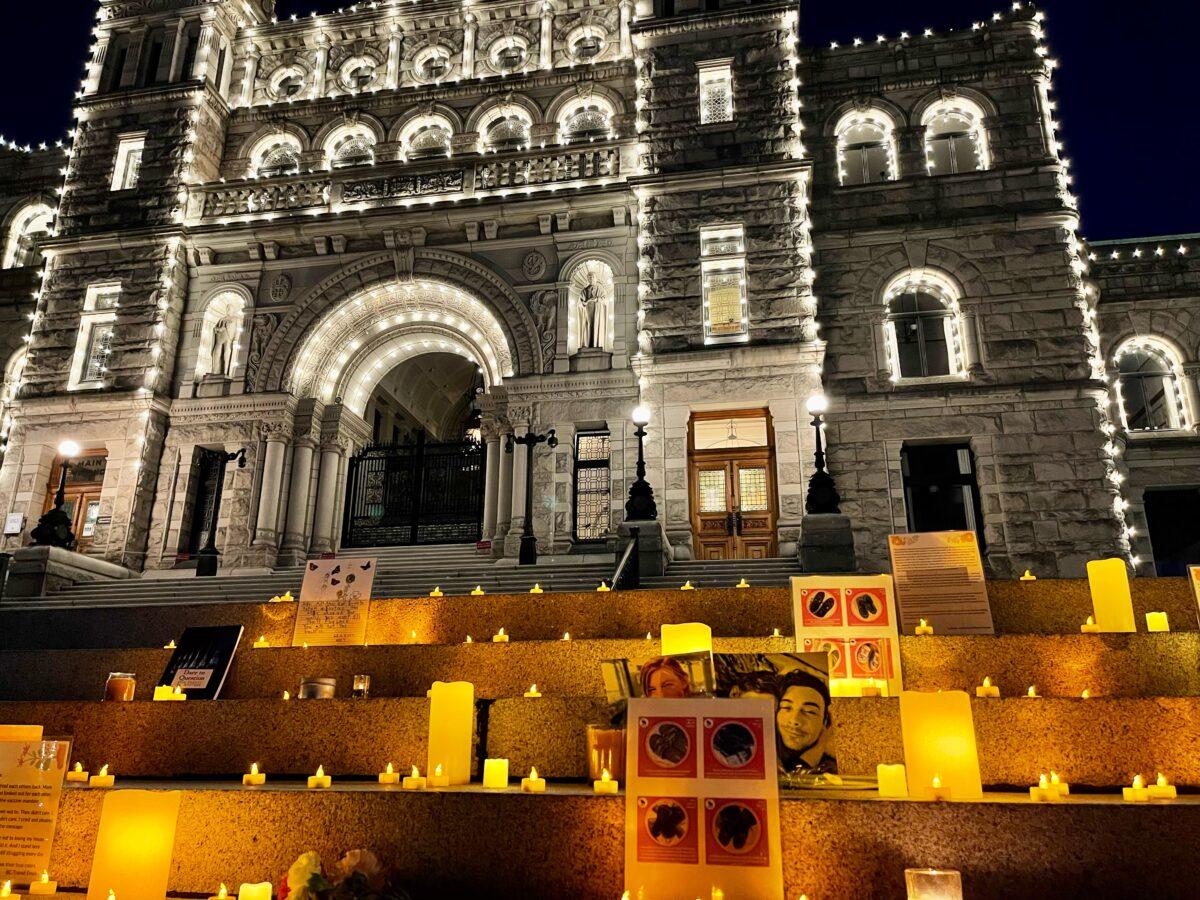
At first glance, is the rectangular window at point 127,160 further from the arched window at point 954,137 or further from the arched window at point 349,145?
the arched window at point 954,137

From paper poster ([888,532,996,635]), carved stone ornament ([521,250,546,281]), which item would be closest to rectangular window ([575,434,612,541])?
carved stone ornament ([521,250,546,281])

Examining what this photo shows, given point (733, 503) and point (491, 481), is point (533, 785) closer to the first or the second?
A: point (733, 503)

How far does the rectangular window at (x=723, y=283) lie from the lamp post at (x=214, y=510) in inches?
446

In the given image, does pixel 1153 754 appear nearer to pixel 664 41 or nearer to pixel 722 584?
pixel 722 584

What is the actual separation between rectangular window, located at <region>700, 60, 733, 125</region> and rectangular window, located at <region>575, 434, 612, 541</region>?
832 cm

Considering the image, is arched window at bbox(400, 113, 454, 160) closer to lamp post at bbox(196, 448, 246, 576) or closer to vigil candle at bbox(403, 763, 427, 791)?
lamp post at bbox(196, 448, 246, 576)

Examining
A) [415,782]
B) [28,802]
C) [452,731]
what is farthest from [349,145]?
[415,782]

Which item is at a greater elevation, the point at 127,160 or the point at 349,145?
the point at 349,145

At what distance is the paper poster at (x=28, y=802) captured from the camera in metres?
4.59

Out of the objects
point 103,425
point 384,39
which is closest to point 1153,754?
point 103,425

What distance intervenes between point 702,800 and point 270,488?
57.9 ft

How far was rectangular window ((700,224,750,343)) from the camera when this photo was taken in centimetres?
1830

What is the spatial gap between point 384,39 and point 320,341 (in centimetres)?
991

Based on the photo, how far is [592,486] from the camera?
60.6 feet
